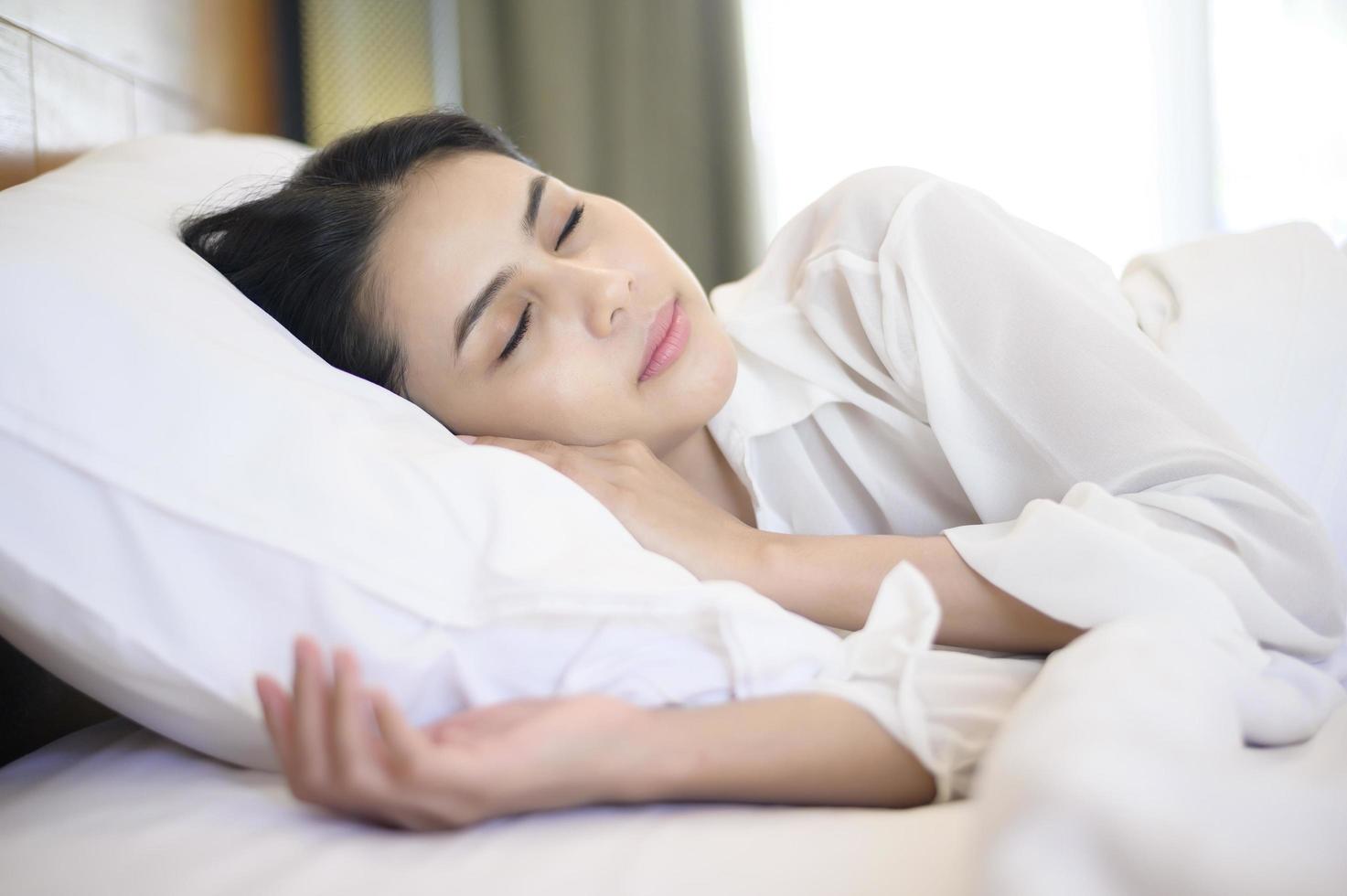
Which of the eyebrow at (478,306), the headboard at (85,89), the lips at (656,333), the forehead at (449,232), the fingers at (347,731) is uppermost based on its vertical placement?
the headboard at (85,89)

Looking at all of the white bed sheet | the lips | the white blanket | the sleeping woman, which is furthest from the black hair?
the white blanket

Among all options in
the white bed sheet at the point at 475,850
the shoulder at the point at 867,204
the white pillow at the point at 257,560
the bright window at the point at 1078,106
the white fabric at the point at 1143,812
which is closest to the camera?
the white fabric at the point at 1143,812

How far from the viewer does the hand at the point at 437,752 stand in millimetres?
586

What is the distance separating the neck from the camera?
122 cm

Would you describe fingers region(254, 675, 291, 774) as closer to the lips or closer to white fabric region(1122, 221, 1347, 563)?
the lips

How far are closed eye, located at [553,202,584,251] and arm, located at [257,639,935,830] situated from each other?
0.57 meters

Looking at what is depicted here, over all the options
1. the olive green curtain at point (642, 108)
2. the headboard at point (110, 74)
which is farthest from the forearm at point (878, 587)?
the olive green curtain at point (642, 108)

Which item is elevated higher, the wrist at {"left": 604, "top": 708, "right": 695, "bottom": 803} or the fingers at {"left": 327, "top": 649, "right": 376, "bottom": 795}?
the fingers at {"left": 327, "top": 649, "right": 376, "bottom": 795}

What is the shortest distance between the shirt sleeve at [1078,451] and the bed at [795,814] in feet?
0.33

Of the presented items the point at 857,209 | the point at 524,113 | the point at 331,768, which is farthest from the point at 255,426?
the point at 524,113

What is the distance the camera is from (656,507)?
0.90 m

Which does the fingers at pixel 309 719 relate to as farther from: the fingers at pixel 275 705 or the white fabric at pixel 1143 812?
the white fabric at pixel 1143 812

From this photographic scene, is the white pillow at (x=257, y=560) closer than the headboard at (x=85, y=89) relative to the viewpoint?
Yes

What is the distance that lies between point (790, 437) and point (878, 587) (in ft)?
1.05
